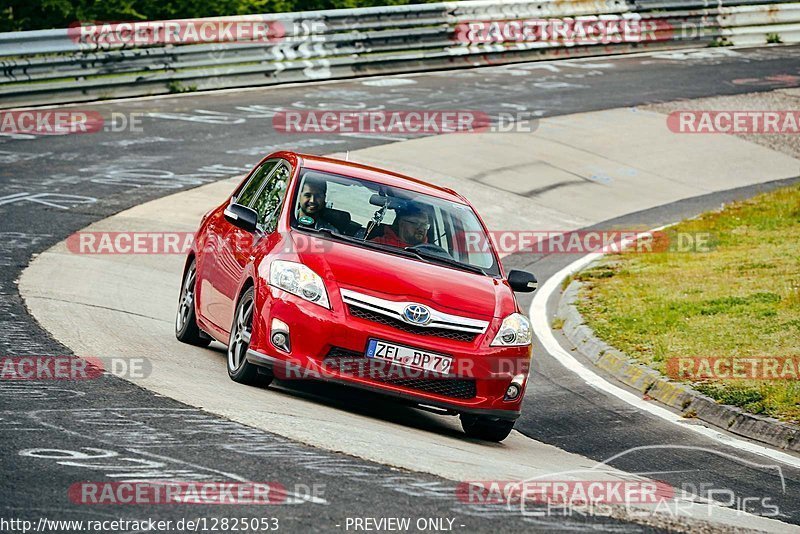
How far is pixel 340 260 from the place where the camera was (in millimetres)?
8750

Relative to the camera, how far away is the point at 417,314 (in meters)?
8.42

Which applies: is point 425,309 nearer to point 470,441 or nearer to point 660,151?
point 470,441

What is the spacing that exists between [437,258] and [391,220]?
0.50 m

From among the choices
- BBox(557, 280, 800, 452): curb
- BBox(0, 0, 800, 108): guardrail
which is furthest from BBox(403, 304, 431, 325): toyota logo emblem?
BBox(0, 0, 800, 108): guardrail

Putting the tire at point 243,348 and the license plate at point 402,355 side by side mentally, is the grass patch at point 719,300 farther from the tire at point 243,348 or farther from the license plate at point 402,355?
the tire at point 243,348

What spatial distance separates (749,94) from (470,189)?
10.3 meters

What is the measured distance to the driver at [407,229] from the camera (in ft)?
31.1
